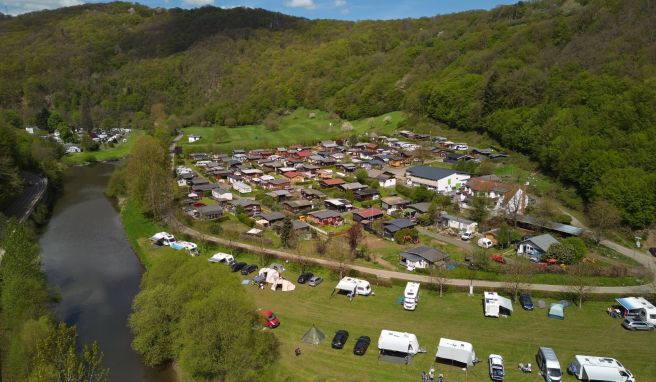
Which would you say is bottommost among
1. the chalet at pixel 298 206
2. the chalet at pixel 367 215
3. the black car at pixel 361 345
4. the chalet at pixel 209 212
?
the chalet at pixel 209 212

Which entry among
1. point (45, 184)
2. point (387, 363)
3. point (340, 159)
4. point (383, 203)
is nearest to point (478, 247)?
point (383, 203)

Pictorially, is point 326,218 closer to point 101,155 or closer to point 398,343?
point 398,343

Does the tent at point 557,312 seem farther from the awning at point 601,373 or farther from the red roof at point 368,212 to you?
the red roof at point 368,212

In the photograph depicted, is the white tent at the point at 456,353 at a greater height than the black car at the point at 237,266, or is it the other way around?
the white tent at the point at 456,353

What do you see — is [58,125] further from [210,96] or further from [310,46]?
[310,46]

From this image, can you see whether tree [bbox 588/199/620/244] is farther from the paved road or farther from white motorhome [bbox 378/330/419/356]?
white motorhome [bbox 378/330/419/356]

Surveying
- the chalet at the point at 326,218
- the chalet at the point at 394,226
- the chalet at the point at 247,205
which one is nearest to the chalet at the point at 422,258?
the chalet at the point at 394,226
